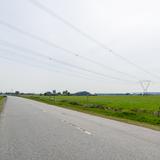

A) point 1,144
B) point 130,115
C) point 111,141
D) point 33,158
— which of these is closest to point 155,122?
point 130,115

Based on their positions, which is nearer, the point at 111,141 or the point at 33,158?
the point at 33,158

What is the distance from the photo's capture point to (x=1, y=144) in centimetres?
916

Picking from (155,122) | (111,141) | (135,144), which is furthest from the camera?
(155,122)

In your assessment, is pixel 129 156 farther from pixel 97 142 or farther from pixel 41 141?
pixel 41 141

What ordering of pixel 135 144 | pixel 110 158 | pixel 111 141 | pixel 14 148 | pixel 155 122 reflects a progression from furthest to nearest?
1. pixel 155 122
2. pixel 111 141
3. pixel 135 144
4. pixel 14 148
5. pixel 110 158

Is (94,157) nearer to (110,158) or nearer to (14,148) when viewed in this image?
(110,158)

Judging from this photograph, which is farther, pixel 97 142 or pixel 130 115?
pixel 130 115

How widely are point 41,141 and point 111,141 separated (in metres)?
2.28

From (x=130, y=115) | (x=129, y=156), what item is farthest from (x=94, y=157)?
(x=130, y=115)

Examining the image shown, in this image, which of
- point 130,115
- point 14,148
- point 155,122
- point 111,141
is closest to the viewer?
point 14,148

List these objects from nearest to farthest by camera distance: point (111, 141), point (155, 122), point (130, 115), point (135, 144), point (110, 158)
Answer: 1. point (110, 158)
2. point (135, 144)
3. point (111, 141)
4. point (155, 122)
5. point (130, 115)

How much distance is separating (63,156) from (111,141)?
116 inches

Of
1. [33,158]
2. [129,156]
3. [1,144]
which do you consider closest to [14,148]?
[1,144]

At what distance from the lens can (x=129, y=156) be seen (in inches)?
283
